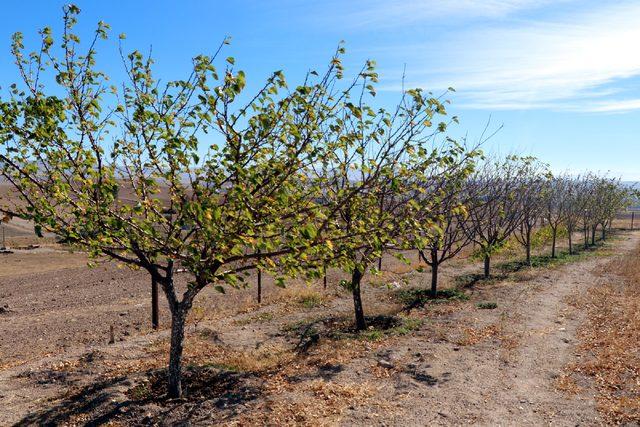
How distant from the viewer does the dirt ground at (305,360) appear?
7570mm

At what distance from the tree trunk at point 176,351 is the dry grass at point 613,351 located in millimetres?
6857

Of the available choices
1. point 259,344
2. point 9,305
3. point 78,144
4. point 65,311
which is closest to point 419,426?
point 259,344

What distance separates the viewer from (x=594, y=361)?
401 inches

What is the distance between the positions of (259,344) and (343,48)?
311 inches

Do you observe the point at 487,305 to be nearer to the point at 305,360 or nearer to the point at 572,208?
the point at 305,360

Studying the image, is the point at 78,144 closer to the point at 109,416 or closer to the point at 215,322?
the point at 109,416

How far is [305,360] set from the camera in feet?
33.4

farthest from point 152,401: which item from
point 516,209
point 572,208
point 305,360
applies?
point 572,208

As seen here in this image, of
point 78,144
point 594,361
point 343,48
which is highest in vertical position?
point 343,48

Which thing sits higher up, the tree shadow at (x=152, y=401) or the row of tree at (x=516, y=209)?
the row of tree at (x=516, y=209)

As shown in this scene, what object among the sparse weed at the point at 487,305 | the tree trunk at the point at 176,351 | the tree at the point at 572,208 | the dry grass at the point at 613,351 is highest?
the tree at the point at 572,208

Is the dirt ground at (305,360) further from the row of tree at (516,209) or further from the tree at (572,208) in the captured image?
the tree at (572,208)

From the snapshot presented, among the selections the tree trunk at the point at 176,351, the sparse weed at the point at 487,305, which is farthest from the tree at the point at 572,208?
the tree trunk at the point at 176,351

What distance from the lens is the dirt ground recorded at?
7.57 meters
